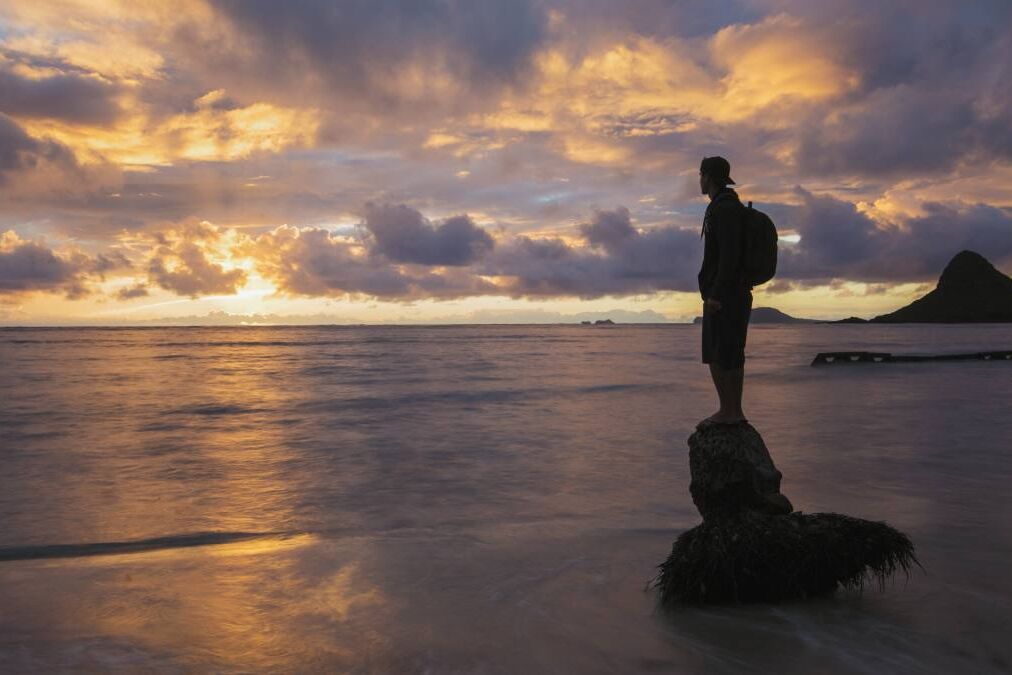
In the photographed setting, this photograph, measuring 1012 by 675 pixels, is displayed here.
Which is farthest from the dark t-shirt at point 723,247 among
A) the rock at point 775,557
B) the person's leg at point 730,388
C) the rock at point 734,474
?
the rock at point 775,557

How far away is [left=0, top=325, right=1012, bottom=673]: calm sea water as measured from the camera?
4.25m

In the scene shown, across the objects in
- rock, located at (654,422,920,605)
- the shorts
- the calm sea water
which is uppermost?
the shorts

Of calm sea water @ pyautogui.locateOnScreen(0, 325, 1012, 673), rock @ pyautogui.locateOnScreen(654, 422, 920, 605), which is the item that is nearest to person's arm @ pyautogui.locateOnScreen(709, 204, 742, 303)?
rock @ pyautogui.locateOnScreen(654, 422, 920, 605)

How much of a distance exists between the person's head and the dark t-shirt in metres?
0.07

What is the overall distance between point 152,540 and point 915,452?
434 inches

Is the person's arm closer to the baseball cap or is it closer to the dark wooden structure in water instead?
the baseball cap

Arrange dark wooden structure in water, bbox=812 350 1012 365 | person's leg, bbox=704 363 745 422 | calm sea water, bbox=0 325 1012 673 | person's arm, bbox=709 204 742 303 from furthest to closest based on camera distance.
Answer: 1. dark wooden structure in water, bbox=812 350 1012 365
2. person's leg, bbox=704 363 745 422
3. person's arm, bbox=709 204 742 303
4. calm sea water, bbox=0 325 1012 673

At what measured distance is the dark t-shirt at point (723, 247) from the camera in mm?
5211

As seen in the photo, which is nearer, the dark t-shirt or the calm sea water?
the calm sea water

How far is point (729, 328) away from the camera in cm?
533

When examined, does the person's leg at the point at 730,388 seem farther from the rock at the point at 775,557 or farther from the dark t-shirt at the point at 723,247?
the rock at the point at 775,557

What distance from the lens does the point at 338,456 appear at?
12523mm

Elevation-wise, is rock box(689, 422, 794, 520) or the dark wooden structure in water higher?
rock box(689, 422, 794, 520)

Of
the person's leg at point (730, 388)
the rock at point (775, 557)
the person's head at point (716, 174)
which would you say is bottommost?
the rock at point (775, 557)
